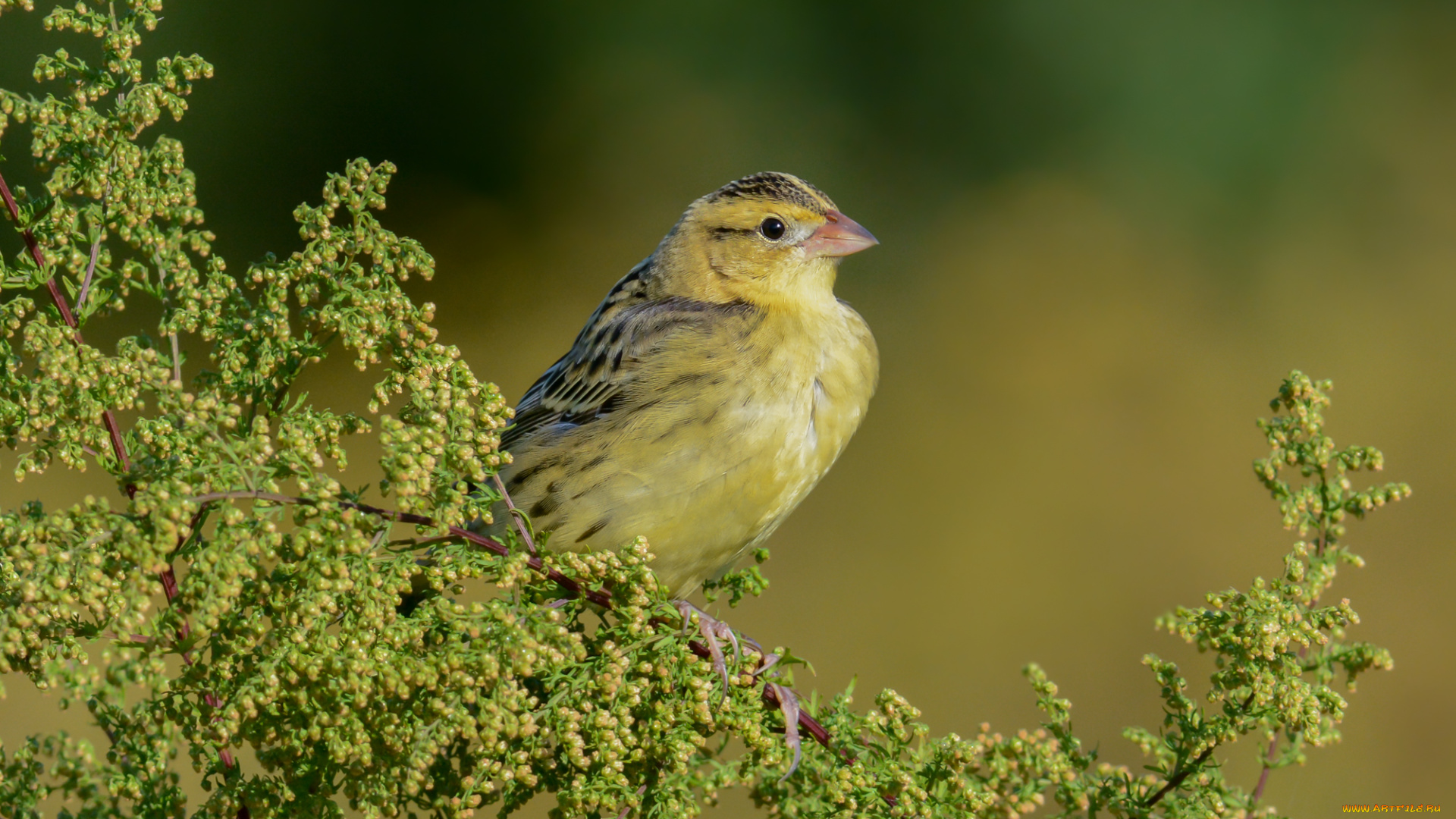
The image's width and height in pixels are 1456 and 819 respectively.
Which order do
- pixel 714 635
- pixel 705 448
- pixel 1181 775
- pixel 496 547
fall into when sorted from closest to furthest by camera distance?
pixel 496 547
pixel 1181 775
pixel 714 635
pixel 705 448

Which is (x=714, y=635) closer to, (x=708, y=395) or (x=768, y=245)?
(x=708, y=395)

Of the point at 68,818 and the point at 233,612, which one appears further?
the point at 68,818

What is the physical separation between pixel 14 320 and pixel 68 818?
24.0 inches

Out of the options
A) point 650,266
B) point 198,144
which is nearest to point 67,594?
point 650,266

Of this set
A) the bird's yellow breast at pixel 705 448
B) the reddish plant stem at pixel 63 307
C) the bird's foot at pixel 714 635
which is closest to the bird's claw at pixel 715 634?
the bird's foot at pixel 714 635

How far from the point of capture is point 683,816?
1.44 metres

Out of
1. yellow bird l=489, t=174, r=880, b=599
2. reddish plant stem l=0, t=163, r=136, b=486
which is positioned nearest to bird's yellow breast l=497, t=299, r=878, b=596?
yellow bird l=489, t=174, r=880, b=599

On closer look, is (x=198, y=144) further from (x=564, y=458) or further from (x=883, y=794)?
(x=883, y=794)

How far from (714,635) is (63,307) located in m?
1.07

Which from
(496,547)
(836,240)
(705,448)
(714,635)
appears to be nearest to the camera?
(496,547)

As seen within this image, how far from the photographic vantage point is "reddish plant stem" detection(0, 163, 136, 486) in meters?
1.34

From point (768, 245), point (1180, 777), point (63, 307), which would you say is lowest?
point (1180, 777)

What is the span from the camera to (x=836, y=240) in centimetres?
311

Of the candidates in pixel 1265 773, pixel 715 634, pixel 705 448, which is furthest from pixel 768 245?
pixel 1265 773
